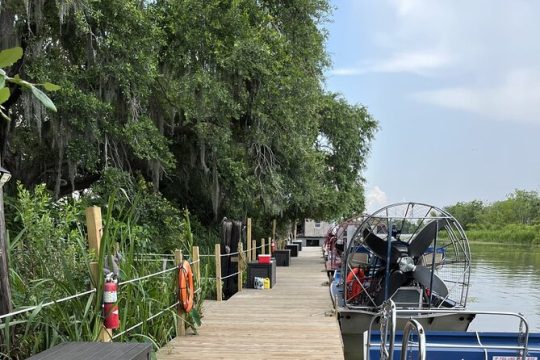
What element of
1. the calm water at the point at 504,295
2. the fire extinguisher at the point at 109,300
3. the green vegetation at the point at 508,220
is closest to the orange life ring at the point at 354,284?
the calm water at the point at 504,295

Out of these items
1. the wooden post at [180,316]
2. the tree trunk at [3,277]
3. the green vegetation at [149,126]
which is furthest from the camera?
the wooden post at [180,316]

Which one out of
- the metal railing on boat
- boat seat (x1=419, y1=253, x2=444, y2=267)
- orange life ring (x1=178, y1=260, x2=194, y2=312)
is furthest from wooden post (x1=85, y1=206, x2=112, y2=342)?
boat seat (x1=419, y1=253, x2=444, y2=267)

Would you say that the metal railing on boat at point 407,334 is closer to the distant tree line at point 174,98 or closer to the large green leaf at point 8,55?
the large green leaf at point 8,55

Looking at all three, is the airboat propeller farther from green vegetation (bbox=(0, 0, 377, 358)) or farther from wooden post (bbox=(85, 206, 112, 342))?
wooden post (bbox=(85, 206, 112, 342))

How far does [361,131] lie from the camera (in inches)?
923

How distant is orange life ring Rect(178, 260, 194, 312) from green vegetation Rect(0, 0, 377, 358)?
0.21 meters

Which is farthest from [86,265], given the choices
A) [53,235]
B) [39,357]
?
[39,357]

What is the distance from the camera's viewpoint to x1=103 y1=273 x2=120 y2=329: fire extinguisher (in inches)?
159

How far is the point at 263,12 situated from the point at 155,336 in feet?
30.2

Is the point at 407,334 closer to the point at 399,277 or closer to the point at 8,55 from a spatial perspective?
the point at 8,55

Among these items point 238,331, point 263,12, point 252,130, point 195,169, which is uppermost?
point 263,12

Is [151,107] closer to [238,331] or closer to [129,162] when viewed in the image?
[129,162]

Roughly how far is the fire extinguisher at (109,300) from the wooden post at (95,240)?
0.17 ft

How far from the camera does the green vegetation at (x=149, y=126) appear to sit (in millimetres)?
5467
